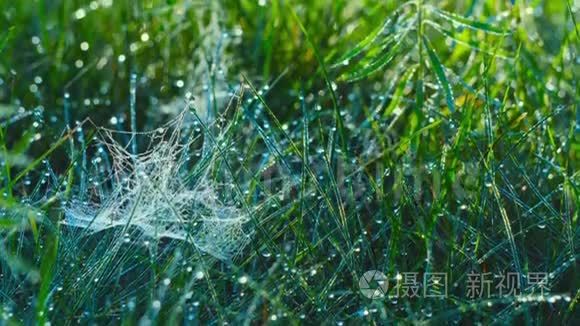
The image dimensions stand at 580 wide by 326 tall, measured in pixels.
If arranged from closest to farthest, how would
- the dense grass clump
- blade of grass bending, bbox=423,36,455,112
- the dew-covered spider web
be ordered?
1. the dense grass clump
2. the dew-covered spider web
3. blade of grass bending, bbox=423,36,455,112

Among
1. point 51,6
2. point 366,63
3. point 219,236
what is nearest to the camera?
point 219,236

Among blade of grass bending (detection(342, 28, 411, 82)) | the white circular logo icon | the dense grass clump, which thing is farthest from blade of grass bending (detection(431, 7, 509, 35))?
the white circular logo icon

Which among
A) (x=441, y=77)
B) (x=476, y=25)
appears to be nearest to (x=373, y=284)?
(x=441, y=77)

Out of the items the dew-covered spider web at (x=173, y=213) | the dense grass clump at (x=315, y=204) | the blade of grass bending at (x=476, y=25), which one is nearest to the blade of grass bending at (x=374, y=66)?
the dense grass clump at (x=315, y=204)

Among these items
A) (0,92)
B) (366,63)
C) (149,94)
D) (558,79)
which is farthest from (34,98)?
(558,79)

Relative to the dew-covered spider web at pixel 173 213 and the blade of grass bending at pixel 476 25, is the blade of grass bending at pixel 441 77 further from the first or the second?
the dew-covered spider web at pixel 173 213

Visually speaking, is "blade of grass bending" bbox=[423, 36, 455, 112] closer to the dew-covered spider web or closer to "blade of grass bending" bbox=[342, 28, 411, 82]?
"blade of grass bending" bbox=[342, 28, 411, 82]

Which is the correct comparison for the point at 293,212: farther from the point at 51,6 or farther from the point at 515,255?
the point at 51,6
